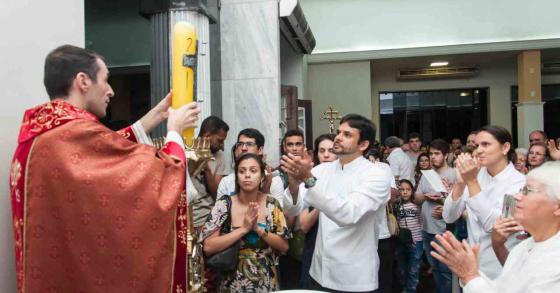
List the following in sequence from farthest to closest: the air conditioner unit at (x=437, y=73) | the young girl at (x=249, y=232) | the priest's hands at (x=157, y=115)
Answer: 1. the air conditioner unit at (x=437, y=73)
2. the young girl at (x=249, y=232)
3. the priest's hands at (x=157, y=115)

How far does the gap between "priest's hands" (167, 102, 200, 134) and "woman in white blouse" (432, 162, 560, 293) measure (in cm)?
113

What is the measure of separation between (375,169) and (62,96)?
1789 millimetres

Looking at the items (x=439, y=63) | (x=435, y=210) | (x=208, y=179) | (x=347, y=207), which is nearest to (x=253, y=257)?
(x=347, y=207)

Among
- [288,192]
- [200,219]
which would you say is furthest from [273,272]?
[200,219]

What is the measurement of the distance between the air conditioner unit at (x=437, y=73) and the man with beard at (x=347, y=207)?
10.1 meters

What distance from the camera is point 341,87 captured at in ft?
36.4

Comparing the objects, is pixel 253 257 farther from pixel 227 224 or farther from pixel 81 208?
pixel 81 208

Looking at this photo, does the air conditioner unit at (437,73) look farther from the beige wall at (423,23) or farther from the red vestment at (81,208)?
the red vestment at (81,208)

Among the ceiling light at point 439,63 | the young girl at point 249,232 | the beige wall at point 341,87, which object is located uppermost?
the ceiling light at point 439,63

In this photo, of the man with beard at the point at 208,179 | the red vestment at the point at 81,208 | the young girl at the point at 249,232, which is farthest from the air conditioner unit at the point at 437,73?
the red vestment at the point at 81,208

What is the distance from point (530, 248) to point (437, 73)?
1106 cm

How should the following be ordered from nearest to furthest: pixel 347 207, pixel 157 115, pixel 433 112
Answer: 1. pixel 157 115
2. pixel 347 207
3. pixel 433 112

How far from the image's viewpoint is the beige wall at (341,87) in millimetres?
11016

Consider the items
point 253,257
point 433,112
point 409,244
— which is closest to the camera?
point 253,257
